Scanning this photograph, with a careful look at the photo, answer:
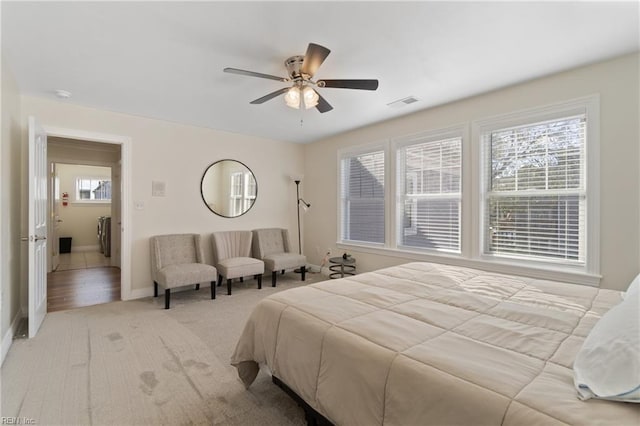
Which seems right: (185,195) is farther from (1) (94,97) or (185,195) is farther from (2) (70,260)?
(2) (70,260)

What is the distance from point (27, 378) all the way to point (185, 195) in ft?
9.39

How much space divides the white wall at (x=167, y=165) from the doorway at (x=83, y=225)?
1077mm

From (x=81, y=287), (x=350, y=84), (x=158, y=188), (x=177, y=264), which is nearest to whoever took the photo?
(x=350, y=84)

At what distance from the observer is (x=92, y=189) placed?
340 inches

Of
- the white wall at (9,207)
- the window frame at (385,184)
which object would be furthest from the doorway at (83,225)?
the window frame at (385,184)

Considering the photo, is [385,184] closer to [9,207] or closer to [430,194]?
[430,194]

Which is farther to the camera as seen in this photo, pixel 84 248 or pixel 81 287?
pixel 84 248

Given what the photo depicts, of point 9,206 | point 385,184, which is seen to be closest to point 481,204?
point 385,184

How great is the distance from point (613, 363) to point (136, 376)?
2665 mm

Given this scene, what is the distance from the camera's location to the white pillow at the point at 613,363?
0.84 metres

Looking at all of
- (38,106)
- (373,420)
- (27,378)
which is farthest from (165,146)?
(373,420)

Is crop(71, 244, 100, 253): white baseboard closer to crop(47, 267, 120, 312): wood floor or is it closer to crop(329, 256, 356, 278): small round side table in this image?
crop(47, 267, 120, 312): wood floor

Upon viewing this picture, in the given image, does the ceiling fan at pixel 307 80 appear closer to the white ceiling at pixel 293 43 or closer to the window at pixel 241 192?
the white ceiling at pixel 293 43

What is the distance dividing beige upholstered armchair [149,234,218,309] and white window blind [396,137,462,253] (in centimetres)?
281
